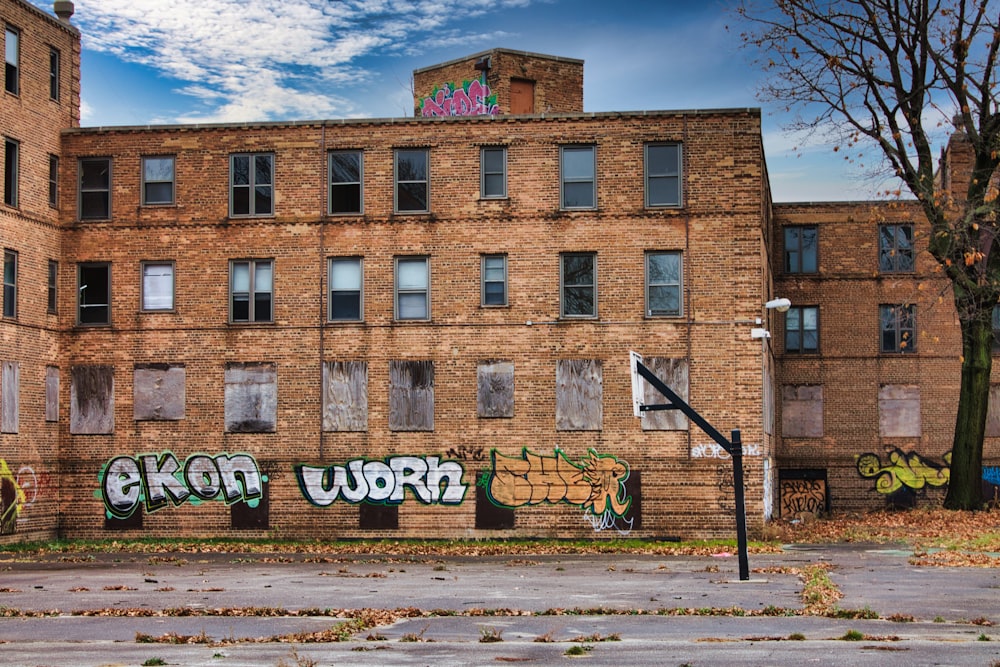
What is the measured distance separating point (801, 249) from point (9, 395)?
31.3 meters

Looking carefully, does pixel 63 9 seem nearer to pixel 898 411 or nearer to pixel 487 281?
pixel 487 281

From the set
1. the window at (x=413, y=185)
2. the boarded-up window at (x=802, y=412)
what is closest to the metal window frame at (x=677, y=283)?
the window at (x=413, y=185)

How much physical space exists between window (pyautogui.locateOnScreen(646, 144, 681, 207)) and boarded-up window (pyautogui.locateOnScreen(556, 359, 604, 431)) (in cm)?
456

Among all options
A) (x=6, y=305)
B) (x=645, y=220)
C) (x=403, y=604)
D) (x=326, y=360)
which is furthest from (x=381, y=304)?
(x=403, y=604)

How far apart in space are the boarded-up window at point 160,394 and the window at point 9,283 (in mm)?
3817

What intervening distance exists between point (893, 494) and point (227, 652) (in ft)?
129

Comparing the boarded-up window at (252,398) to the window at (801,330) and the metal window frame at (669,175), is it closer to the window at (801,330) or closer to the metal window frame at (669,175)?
the metal window frame at (669,175)

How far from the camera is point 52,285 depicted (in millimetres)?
33531

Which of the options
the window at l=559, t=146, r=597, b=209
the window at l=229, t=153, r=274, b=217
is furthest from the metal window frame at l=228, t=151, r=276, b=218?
the window at l=559, t=146, r=597, b=209

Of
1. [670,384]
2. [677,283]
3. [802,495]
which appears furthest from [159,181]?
[802,495]

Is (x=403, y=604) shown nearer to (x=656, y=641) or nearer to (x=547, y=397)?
(x=656, y=641)

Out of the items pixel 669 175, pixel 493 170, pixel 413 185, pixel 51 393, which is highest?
pixel 493 170

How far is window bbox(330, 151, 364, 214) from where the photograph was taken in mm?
33500

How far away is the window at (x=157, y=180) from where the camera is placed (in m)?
33.8
